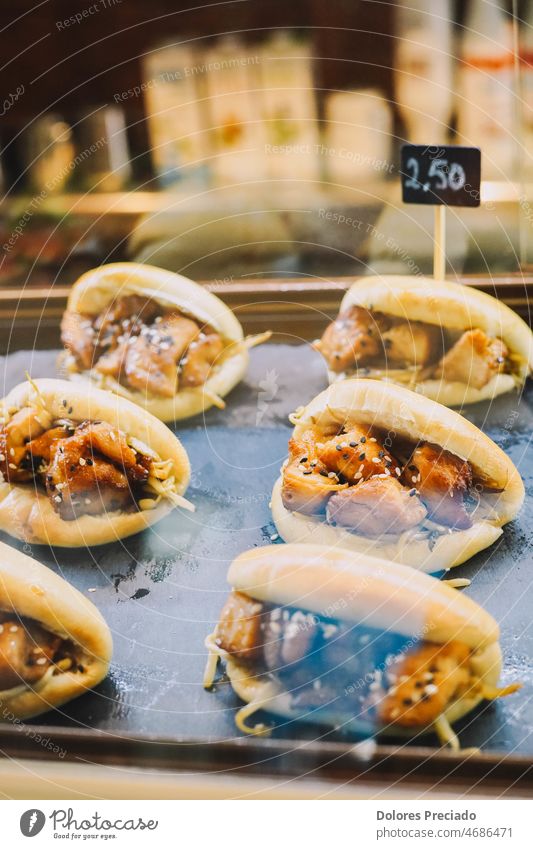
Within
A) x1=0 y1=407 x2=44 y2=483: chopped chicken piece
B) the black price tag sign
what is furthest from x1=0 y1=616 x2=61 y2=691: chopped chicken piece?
the black price tag sign

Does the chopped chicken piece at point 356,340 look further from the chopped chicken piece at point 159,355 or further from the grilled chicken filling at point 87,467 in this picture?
the grilled chicken filling at point 87,467

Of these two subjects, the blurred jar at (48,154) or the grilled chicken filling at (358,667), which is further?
the blurred jar at (48,154)

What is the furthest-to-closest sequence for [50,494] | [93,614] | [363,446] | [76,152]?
[76,152] → [50,494] → [363,446] → [93,614]

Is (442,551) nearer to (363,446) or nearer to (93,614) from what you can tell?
(363,446)

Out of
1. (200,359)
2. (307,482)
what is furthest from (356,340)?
(307,482)

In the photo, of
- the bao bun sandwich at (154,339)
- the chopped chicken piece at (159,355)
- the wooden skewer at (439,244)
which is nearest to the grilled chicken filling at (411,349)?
the wooden skewer at (439,244)
